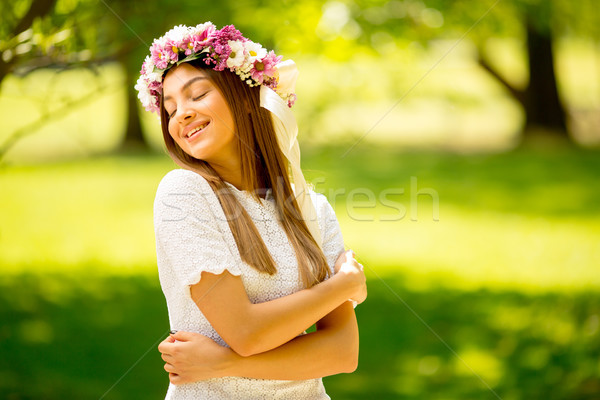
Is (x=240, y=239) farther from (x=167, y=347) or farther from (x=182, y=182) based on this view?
(x=167, y=347)

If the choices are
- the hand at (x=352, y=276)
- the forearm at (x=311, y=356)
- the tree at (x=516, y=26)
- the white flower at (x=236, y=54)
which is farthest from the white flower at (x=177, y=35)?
the tree at (x=516, y=26)

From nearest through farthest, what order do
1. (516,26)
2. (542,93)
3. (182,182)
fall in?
1. (182,182)
2. (516,26)
3. (542,93)

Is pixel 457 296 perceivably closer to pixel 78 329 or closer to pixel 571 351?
pixel 571 351

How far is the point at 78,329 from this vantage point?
586 centimetres

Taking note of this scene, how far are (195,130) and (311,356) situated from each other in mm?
752

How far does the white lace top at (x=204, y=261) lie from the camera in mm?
1881

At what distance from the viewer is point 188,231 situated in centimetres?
190

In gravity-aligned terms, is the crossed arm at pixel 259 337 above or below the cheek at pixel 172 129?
below

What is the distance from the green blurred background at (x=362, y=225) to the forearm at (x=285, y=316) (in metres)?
0.94

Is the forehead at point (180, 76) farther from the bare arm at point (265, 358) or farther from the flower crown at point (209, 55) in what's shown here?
the bare arm at point (265, 358)

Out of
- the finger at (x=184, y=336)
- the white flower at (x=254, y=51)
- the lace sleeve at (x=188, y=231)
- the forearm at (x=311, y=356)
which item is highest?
the white flower at (x=254, y=51)

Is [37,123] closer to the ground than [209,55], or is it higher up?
closer to the ground

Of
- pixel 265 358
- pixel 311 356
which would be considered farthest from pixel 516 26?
pixel 265 358

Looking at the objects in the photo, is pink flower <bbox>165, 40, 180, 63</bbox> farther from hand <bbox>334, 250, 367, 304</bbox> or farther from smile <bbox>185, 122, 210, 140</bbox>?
hand <bbox>334, 250, 367, 304</bbox>
